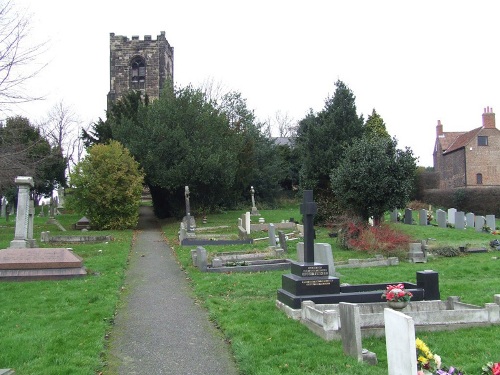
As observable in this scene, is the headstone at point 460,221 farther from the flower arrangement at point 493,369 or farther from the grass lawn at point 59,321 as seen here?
the flower arrangement at point 493,369

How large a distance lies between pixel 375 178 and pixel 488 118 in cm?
3389

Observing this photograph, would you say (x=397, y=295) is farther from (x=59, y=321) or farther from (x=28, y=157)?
(x=28, y=157)

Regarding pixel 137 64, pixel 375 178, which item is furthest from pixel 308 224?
pixel 137 64

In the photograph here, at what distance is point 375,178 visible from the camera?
20344 mm

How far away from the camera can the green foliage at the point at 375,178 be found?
20266 mm

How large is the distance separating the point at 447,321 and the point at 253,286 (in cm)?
503

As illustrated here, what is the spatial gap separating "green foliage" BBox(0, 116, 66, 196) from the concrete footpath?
357 inches

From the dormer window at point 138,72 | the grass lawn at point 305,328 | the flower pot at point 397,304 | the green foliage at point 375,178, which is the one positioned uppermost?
the dormer window at point 138,72

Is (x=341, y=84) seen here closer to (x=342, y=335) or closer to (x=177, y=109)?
(x=177, y=109)

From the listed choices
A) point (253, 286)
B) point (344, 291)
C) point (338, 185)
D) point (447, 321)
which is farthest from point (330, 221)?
point (447, 321)

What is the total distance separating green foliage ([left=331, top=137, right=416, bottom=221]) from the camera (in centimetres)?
2027

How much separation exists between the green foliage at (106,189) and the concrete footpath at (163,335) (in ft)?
48.8

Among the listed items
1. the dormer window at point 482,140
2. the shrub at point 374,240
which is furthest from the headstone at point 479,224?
the dormer window at point 482,140

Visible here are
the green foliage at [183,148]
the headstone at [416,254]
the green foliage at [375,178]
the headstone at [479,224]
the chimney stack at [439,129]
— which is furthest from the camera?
the chimney stack at [439,129]
